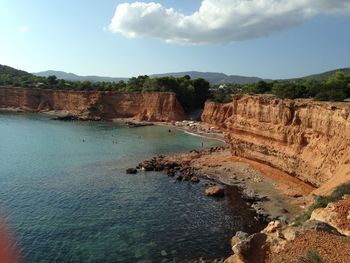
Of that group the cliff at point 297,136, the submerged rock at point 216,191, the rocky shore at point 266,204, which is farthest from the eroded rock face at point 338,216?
the submerged rock at point 216,191

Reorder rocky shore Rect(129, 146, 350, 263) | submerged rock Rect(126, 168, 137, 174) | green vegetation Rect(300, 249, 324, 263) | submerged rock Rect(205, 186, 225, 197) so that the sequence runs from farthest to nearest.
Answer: submerged rock Rect(126, 168, 137, 174) < submerged rock Rect(205, 186, 225, 197) < rocky shore Rect(129, 146, 350, 263) < green vegetation Rect(300, 249, 324, 263)

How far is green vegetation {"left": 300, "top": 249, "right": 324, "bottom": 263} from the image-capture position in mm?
15225

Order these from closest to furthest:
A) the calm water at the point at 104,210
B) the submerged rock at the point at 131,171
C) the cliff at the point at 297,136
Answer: the calm water at the point at 104,210 < the cliff at the point at 297,136 < the submerged rock at the point at 131,171

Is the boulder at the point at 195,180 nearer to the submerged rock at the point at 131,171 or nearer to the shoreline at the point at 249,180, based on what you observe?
the shoreline at the point at 249,180

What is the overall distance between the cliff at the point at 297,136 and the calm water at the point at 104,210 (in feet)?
29.6

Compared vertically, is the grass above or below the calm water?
above

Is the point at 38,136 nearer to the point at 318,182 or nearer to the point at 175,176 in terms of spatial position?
the point at 175,176

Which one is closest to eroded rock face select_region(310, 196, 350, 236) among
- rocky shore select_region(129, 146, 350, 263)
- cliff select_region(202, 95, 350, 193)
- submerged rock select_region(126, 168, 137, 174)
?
rocky shore select_region(129, 146, 350, 263)

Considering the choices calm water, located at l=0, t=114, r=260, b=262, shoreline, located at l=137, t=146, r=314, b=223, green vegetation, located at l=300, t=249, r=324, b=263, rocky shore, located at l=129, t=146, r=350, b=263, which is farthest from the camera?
shoreline, located at l=137, t=146, r=314, b=223

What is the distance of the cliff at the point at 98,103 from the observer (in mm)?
105250

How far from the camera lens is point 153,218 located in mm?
34500

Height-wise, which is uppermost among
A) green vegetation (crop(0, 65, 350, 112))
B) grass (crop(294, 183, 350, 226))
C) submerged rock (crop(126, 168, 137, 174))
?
green vegetation (crop(0, 65, 350, 112))

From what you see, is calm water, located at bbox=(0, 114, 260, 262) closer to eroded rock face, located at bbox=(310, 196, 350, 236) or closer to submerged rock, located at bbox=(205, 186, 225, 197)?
submerged rock, located at bbox=(205, 186, 225, 197)

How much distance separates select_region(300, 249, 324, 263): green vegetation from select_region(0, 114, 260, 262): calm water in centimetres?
1280
